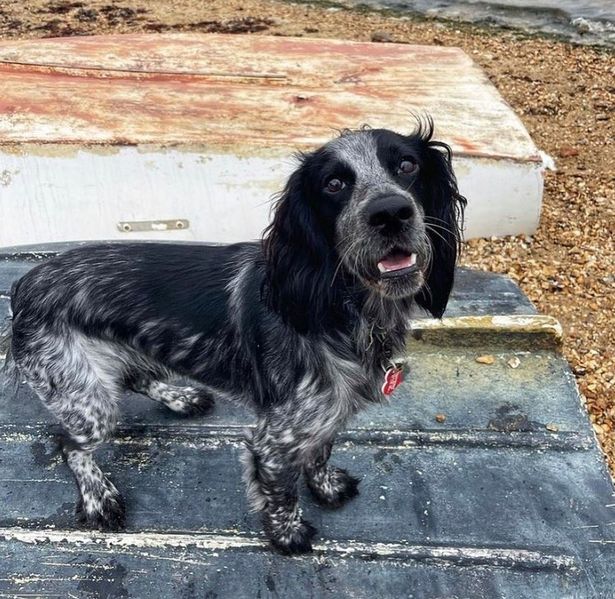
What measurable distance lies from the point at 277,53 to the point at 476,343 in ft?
12.6

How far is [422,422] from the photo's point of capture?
332cm

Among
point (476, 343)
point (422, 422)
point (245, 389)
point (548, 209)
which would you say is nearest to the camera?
point (245, 389)

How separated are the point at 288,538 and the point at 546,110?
6.85 meters

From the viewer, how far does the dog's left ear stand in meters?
2.58

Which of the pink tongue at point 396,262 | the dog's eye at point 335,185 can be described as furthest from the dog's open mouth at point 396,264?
the dog's eye at point 335,185

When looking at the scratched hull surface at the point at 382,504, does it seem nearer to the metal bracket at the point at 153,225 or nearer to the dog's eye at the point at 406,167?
the dog's eye at the point at 406,167

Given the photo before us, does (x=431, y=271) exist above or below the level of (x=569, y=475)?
above

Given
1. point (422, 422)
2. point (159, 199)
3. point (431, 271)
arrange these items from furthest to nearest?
point (159, 199)
point (422, 422)
point (431, 271)

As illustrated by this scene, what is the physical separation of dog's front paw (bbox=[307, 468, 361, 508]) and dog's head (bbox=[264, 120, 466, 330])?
0.84m

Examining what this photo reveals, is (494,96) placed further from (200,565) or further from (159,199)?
(200,565)

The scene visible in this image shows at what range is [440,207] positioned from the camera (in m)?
2.60

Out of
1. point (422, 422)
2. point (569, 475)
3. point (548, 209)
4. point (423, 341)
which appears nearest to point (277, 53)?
point (548, 209)

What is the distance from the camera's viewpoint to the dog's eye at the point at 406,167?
2.49 m

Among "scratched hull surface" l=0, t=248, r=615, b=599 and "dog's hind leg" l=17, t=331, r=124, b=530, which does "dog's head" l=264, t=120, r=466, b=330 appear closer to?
"dog's hind leg" l=17, t=331, r=124, b=530
